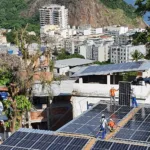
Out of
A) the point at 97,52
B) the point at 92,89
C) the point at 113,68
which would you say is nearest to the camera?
the point at 92,89

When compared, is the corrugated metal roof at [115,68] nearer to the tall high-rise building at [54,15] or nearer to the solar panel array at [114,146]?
the solar panel array at [114,146]

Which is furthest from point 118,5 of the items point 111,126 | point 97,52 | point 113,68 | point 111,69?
point 111,126

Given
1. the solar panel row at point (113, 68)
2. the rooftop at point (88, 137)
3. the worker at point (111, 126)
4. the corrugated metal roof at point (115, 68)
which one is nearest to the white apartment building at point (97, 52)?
the solar panel row at point (113, 68)

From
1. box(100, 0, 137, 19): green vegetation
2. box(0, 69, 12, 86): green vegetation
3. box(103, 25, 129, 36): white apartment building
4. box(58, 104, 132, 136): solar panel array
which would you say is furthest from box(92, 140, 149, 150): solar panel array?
box(100, 0, 137, 19): green vegetation

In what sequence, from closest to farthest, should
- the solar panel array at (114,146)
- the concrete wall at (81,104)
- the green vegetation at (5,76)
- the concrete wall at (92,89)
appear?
the solar panel array at (114,146), the green vegetation at (5,76), the concrete wall at (92,89), the concrete wall at (81,104)

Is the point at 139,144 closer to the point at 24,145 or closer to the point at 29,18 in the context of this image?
the point at 24,145

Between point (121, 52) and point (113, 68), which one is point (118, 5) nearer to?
point (121, 52)

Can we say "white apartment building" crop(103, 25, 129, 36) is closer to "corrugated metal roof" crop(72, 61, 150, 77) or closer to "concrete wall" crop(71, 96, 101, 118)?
"corrugated metal roof" crop(72, 61, 150, 77)
